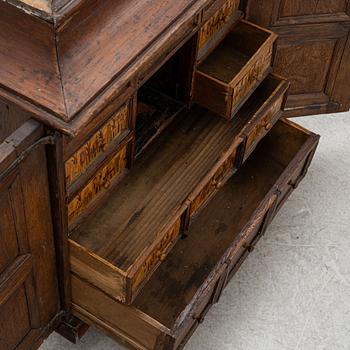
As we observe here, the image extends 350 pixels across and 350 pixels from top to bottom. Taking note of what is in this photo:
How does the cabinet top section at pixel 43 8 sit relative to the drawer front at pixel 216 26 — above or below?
above

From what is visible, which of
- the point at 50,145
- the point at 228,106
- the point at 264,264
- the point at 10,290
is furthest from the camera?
the point at 264,264

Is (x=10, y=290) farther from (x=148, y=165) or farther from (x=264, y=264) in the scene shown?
(x=264, y=264)

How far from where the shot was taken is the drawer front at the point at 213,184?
2.03 metres

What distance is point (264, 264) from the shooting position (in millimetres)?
2500

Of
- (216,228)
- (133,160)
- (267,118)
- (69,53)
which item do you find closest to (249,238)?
(216,228)

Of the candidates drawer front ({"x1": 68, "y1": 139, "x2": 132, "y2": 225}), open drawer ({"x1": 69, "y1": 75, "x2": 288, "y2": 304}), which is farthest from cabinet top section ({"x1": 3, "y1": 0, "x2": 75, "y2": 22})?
open drawer ({"x1": 69, "y1": 75, "x2": 288, "y2": 304})

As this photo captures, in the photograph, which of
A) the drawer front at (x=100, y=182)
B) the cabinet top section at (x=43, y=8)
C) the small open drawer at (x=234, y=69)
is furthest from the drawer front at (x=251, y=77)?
the cabinet top section at (x=43, y=8)

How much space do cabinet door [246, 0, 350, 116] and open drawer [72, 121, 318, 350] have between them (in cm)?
21

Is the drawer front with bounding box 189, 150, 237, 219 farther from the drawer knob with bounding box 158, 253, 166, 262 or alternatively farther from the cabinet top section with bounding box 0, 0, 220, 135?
the cabinet top section with bounding box 0, 0, 220, 135

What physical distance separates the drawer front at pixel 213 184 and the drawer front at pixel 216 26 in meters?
0.30

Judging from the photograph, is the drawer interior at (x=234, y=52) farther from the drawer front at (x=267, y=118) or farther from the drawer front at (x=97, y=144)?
the drawer front at (x=97, y=144)

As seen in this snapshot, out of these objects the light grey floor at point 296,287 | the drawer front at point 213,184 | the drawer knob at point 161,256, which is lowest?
the light grey floor at point 296,287

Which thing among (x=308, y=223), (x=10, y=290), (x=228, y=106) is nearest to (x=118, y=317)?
(x=10, y=290)

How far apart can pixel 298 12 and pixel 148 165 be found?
0.67 meters
